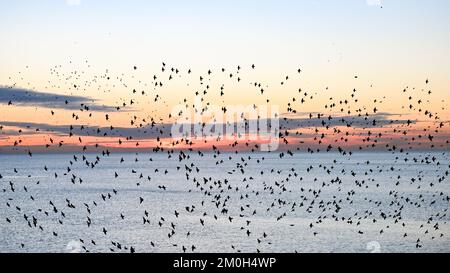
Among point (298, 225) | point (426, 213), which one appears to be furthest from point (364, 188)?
point (298, 225)

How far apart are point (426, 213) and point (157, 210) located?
42.3 m

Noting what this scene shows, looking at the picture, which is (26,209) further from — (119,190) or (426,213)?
(426,213)

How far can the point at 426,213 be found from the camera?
313 ft
